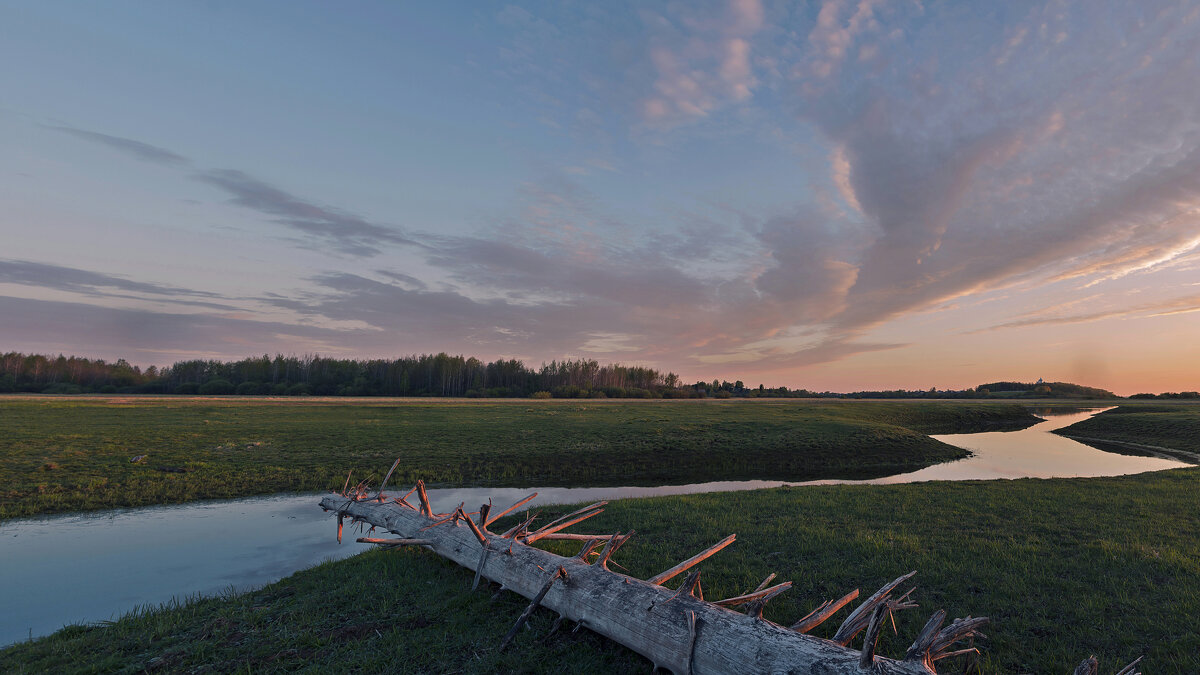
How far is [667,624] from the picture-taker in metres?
6.02

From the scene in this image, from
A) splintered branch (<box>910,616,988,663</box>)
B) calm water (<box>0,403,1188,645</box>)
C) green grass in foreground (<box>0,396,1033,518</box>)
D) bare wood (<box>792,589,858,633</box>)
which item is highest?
splintered branch (<box>910,616,988,663</box>)

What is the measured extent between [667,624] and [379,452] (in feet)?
87.0

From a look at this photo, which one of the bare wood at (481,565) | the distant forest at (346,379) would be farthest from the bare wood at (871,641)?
the distant forest at (346,379)

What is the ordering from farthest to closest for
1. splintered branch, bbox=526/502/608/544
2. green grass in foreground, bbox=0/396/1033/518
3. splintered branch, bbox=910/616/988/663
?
green grass in foreground, bbox=0/396/1033/518, splintered branch, bbox=526/502/608/544, splintered branch, bbox=910/616/988/663

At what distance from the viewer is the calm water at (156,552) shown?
9.66 meters

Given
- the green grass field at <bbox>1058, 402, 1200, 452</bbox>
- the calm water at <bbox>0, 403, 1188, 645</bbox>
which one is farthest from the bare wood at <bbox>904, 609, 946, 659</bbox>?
the green grass field at <bbox>1058, 402, 1200, 452</bbox>

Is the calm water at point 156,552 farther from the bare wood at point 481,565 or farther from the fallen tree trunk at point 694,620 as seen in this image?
the fallen tree trunk at point 694,620

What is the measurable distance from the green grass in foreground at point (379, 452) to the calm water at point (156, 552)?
101 inches

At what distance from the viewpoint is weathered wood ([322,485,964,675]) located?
4.92 metres

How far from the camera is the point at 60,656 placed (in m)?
7.02

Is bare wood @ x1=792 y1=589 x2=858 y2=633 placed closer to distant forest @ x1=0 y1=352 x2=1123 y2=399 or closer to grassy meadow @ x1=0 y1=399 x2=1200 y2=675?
grassy meadow @ x1=0 y1=399 x2=1200 y2=675

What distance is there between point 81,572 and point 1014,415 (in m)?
105

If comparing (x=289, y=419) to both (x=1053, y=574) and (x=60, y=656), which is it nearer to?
(x=60, y=656)

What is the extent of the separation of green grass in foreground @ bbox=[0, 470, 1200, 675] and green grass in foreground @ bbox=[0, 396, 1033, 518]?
43.2 ft
